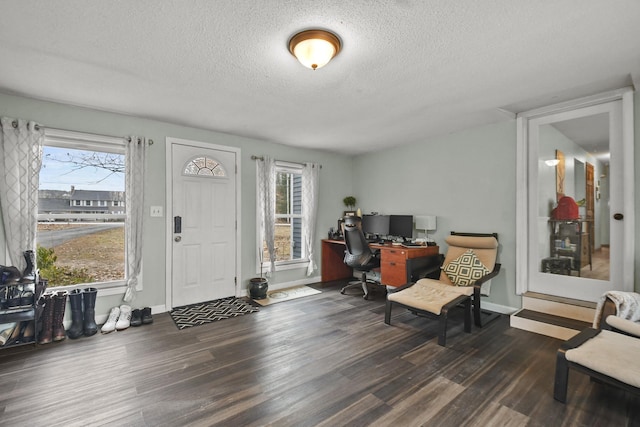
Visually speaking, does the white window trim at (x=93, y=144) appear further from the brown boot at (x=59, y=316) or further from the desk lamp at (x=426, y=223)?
the desk lamp at (x=426, y=223)

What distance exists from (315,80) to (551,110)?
8.70ft

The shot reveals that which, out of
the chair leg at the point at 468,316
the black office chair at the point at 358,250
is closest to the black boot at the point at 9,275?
the black office chair at the point at 358,250

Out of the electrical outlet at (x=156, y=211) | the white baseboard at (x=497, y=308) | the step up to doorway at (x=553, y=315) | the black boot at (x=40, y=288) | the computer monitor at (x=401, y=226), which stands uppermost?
the electrical outlet at (x=156, y=211)

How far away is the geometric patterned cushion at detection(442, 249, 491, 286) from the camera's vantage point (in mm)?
3291

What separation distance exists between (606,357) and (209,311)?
142 inches

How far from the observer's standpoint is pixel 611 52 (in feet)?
6.73

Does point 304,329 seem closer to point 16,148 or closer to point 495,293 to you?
point 495,293

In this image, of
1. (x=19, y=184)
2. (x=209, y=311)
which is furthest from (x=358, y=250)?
(x=19, y=184)

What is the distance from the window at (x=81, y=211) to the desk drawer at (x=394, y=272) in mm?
3261

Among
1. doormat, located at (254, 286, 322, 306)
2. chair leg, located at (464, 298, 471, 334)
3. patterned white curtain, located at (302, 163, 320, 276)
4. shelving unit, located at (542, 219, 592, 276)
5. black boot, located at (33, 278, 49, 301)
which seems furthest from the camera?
patterned white curtain, located at (302, 163, 320, 276)

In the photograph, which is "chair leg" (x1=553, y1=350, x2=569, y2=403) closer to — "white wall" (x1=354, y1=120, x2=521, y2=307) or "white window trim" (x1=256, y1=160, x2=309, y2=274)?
"white wall" (x1=354, y1=120, x2=521, y2=307)

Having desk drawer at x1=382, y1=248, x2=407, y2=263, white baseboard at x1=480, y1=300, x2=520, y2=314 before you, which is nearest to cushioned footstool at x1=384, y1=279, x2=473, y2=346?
desk drawer at x1=382, y1=248, x2=407, y2=263

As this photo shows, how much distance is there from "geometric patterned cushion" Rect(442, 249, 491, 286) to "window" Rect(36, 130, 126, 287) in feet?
12.9

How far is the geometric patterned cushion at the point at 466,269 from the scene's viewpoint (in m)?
3.29
